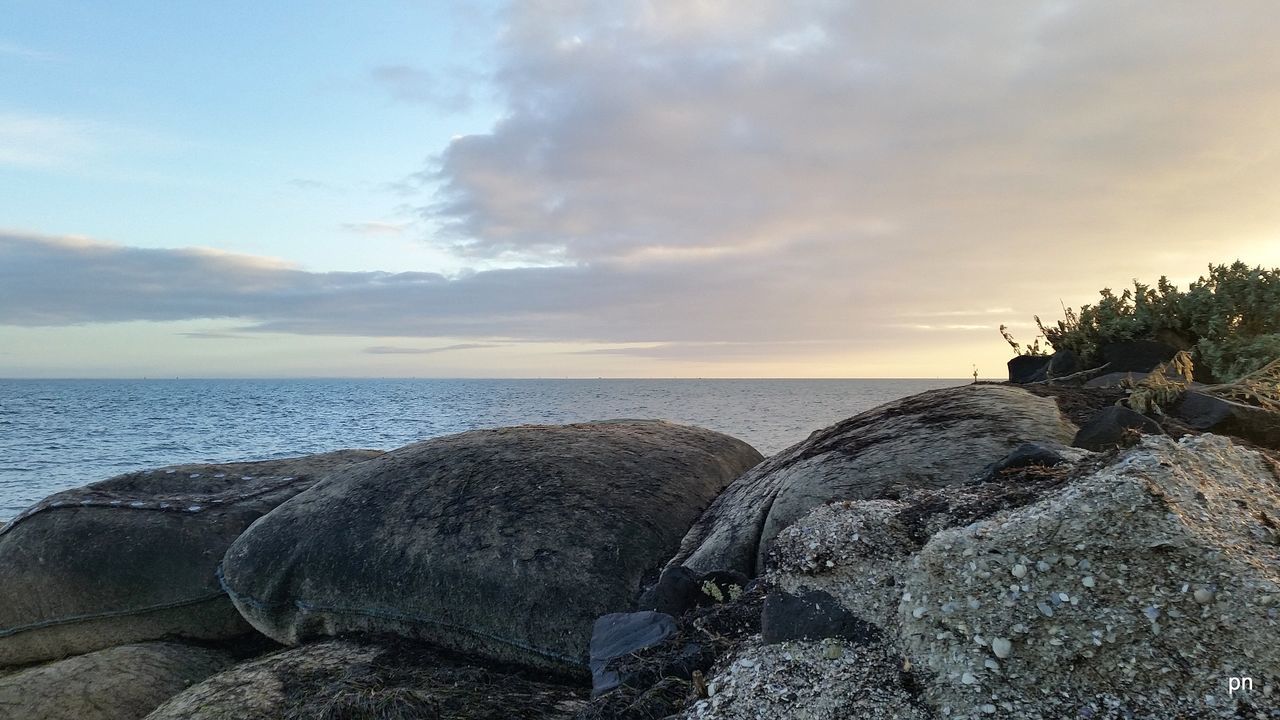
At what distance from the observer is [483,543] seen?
5051 millimetres

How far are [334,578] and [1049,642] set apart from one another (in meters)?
4.88

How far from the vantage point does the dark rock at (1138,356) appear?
675 cm

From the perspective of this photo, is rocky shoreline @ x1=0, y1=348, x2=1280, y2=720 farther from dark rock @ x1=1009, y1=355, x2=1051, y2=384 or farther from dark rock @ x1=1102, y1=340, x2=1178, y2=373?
dark rock @ x1=1009, y1=355, x2=1051, y2=384

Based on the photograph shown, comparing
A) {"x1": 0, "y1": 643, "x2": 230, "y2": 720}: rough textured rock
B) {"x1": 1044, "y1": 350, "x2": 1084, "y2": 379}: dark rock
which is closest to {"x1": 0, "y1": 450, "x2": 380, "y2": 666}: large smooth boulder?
{"x1": 0, "y1": 643, "x2": 230, "y2": 720}: rough textured rock

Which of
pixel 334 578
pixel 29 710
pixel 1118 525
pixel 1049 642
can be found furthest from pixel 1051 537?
pixel 29 710

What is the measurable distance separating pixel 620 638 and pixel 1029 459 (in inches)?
84.8

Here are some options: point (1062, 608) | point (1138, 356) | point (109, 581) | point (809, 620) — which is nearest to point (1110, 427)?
point (1062, 608)

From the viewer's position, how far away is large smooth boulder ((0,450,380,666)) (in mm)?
6328

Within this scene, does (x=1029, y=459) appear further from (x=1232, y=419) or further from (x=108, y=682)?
(x=108, y=682)

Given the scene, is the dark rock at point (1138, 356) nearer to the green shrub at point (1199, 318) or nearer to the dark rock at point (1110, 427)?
the green shrub at point (1199, 318)

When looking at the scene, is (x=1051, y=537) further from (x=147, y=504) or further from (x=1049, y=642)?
(x=147, y=504)

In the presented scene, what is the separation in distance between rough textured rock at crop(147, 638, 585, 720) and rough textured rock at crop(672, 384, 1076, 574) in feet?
4.16

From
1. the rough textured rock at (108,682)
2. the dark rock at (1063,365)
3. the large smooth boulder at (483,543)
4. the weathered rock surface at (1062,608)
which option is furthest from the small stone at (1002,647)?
the rough textured rock at (108,682)

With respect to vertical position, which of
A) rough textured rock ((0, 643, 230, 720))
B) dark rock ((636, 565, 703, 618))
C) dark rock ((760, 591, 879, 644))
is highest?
dark rock ((760, 591, 879, 644))
